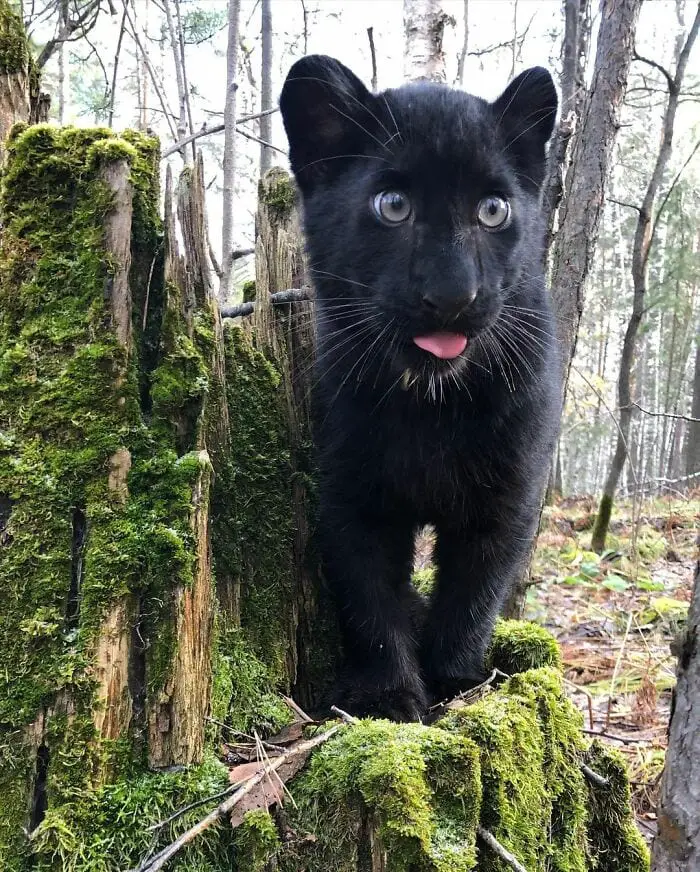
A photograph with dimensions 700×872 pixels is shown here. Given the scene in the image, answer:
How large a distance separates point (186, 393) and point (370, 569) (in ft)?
3.50

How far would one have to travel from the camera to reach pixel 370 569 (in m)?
2.52

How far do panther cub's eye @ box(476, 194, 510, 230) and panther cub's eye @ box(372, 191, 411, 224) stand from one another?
24 cm

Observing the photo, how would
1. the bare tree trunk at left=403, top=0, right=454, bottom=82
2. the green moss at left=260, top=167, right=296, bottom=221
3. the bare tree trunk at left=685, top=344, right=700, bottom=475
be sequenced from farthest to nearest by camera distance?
1. the bare tree trunk at left=685, top=344, right=700, bottom=475
2. the bare tree trunk at left=403, top=0, right=454, bottom=82
3. the green moss at left=260, top=167, right=296, bottom=221

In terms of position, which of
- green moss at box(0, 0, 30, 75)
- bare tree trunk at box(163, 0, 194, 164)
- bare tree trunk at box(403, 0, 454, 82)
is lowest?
green moss at box(0, 0, 30, 75)

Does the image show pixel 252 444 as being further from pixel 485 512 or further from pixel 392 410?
pixel 485 512


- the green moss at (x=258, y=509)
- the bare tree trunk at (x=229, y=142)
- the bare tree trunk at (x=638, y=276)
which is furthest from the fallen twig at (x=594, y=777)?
the bare tree trunk at (x=638, y=276)

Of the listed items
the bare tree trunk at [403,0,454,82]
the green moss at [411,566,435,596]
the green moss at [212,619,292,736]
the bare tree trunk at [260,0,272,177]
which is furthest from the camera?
the bare tree trunk at [260,0,272,177]

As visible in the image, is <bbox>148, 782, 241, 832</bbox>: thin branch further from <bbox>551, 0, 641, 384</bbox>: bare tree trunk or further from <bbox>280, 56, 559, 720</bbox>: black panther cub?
<bbox>551, 0, 641, 384</bbox>: bare tree trunk

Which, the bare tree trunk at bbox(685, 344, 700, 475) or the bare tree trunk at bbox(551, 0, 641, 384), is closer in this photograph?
the bare tree trunk at bbox(551, 0, 641, 384)

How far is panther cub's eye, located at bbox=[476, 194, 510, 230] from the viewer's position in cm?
222

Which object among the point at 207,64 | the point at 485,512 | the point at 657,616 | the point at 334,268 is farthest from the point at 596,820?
the point at 207,64

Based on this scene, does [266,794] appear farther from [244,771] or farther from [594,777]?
[594,777]

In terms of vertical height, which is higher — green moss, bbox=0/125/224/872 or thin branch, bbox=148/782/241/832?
green moss, bbox=0/125/224/872

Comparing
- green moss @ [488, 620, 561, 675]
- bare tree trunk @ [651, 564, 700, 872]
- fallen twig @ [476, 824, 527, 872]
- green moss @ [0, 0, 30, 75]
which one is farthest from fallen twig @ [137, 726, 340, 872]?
green moss @ [0, 0, 30, 75]
